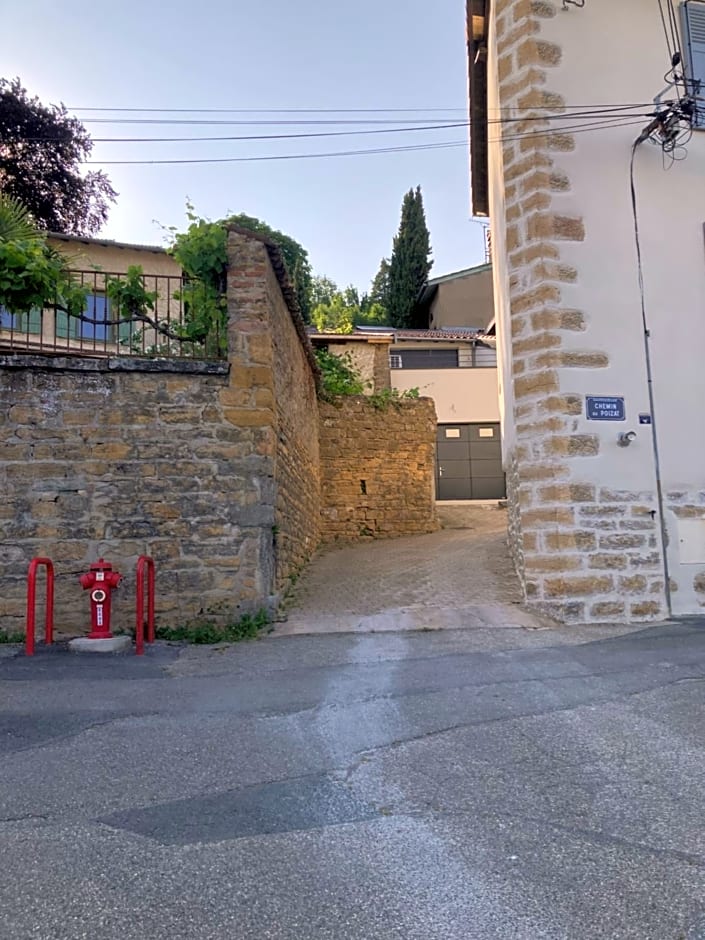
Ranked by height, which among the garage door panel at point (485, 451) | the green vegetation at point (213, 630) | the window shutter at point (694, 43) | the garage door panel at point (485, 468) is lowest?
the green vegetation at point (213, 630)

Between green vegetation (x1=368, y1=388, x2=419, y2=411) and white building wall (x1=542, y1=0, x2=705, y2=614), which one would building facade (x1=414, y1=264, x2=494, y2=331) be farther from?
white building wall (x1=542, y1=0, x2=705, y2=614)

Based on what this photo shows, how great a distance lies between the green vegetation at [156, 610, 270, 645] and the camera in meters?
5.79

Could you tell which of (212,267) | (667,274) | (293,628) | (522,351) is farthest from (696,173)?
(293,628)

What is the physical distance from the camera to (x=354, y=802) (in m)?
→ 2.74

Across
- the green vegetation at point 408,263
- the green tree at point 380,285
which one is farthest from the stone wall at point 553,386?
the green tree at point 380,285

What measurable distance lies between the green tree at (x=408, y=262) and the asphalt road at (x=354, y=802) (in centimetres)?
2734

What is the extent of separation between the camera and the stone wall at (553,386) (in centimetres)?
645

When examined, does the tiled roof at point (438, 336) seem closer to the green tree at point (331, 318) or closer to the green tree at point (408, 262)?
the green tree at point (331, 318)

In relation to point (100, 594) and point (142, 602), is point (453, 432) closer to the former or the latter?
point (142, 602)

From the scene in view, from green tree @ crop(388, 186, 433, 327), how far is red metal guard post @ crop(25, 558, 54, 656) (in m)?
26.4

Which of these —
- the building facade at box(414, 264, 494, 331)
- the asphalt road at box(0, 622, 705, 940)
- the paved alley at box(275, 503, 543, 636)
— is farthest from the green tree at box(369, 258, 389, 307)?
the asphalt road at box(0, 622, 705, 940)

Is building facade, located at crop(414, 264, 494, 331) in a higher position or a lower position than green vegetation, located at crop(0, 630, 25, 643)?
higher

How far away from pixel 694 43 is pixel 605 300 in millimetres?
3271

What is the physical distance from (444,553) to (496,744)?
21.9ft
